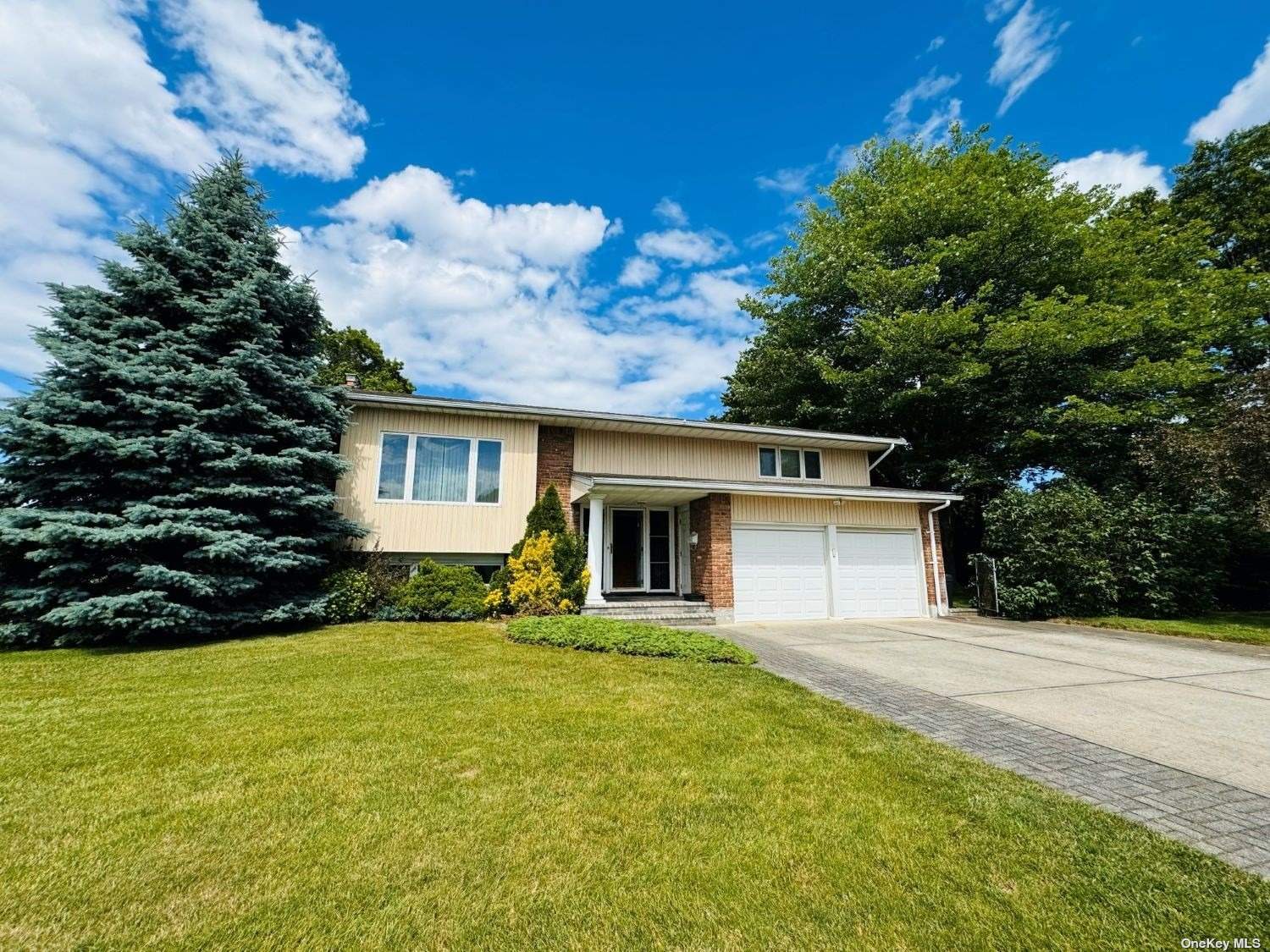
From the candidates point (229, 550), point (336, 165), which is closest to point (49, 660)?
point (229, 550)

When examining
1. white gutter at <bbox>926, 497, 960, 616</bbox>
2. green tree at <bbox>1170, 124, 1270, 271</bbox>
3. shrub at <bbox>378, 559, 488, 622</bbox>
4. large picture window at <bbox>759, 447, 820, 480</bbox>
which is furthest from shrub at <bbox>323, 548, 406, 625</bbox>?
green tree at <bbox>1170, 124, 1270, 271</bbox>

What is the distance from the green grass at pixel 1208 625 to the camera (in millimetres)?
9812

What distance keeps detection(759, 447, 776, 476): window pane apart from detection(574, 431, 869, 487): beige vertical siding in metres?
0.15

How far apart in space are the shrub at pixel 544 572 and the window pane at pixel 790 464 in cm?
659

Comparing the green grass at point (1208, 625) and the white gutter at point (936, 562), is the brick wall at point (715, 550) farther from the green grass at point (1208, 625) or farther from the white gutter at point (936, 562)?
the green grass at point (1208, 625)

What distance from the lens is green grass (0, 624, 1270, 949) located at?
6.93ft

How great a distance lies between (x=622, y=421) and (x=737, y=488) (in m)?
3.18

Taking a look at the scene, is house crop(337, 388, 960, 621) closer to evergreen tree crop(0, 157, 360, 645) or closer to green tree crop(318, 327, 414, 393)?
evergreen tree crop(0, 157, 360, 645)

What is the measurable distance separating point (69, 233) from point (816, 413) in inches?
812

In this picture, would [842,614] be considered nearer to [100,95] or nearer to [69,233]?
[100,95]

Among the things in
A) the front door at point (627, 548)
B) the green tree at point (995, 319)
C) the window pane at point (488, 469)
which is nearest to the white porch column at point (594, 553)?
the front door at point (627, 548)

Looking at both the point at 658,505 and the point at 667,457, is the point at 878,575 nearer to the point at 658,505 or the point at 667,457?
the point at 658,505

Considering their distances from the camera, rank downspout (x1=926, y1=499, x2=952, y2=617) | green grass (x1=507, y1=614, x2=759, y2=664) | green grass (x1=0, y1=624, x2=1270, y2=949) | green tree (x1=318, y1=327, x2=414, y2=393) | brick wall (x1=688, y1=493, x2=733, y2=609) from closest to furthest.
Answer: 1. green grass (x1=0, y1=624, x2=1270, y2=949)
2. green grass (x1=507, y1=614, x2=759, y2=664)
3. brick wall (x1=688, y1=493, x2=733, y2=609)
4. downspout (x1=926, y1=499, x2=952, y2=617)
5. green tree (x1=318, y1=327, x2=414, y2=393)

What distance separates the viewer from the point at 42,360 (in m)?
8.53
